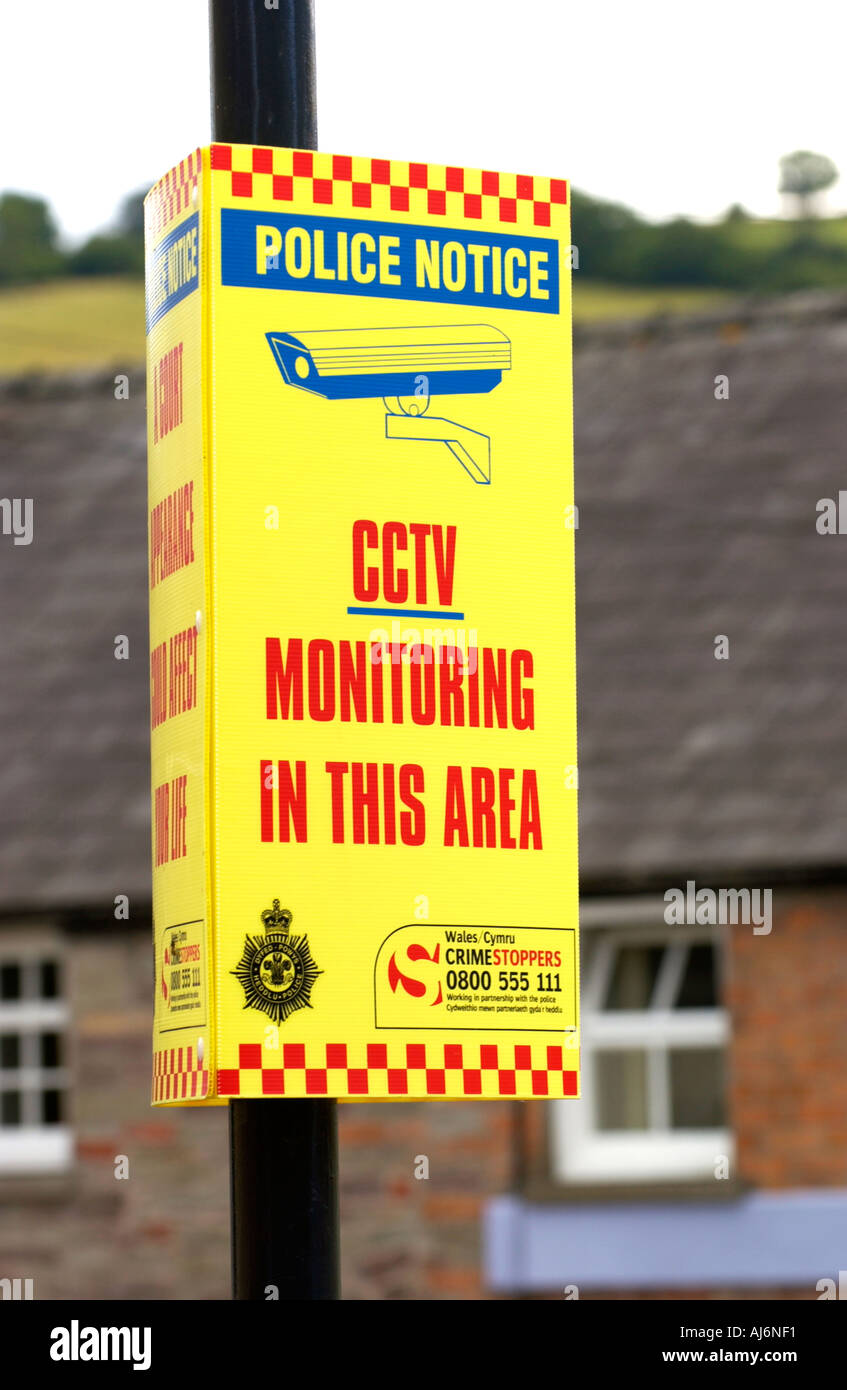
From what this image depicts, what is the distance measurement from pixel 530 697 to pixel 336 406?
616mm

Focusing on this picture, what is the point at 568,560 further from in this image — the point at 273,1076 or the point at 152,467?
the point at 273,1076

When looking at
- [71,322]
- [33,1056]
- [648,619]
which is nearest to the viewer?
[33,1056]

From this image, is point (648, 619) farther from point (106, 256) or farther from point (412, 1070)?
point (106, 256)

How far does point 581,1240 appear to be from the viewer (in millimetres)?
15625

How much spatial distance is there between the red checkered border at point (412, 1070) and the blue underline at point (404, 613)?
2.42 ft

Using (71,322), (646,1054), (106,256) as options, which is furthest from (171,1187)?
(106,256)

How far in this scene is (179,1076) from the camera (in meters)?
3.86

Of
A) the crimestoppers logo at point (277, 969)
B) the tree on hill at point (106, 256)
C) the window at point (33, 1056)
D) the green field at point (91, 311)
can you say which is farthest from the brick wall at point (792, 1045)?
the tree on hill at point (106, 256)

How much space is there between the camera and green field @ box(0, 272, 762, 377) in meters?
61.9

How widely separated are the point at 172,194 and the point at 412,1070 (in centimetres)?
→ 162

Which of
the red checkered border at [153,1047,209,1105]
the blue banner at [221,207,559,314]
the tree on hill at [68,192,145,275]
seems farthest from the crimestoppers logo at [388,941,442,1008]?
the tree on hill at [68,192,145,275]

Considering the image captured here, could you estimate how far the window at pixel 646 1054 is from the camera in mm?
15977

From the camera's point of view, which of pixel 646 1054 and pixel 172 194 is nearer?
pixel 172 194
